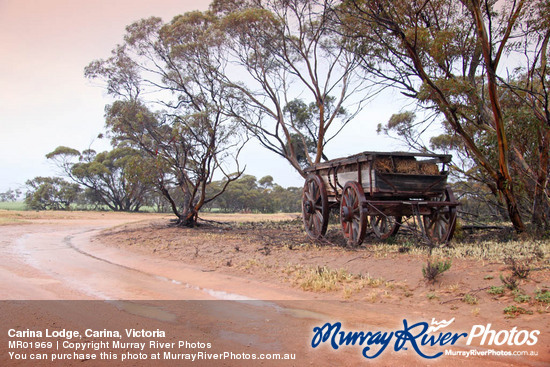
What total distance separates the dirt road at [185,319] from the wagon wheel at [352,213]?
2.60 meters

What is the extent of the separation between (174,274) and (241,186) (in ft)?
150

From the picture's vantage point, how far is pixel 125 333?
4.14 m

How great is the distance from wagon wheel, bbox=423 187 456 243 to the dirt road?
4.34m

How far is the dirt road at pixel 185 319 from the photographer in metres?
3.55

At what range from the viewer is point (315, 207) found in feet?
35.3

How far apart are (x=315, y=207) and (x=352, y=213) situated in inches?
80.8

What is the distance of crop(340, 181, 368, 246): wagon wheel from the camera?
8344 mm

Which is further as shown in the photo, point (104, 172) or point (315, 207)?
point (104, 172)

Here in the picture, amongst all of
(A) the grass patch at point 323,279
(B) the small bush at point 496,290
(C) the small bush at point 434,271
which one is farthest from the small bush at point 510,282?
(A) the grass patch at point 323,279

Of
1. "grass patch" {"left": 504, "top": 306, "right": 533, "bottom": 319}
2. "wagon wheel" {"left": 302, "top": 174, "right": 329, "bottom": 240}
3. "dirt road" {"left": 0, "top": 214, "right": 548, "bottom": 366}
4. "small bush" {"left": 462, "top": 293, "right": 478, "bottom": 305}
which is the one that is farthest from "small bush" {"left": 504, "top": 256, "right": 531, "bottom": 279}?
"wagon wheel" {"left": 302, "top": 174, "right": 329, "bottom": 240}

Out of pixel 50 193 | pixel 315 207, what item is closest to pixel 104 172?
pixel 50 193

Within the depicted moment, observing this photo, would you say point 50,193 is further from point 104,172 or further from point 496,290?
point 496,290

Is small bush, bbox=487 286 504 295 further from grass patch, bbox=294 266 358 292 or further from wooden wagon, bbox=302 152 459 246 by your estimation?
wooden wagon, bbox=302 152 459 246

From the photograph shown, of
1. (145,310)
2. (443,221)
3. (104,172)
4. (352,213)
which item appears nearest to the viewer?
(145,310)
